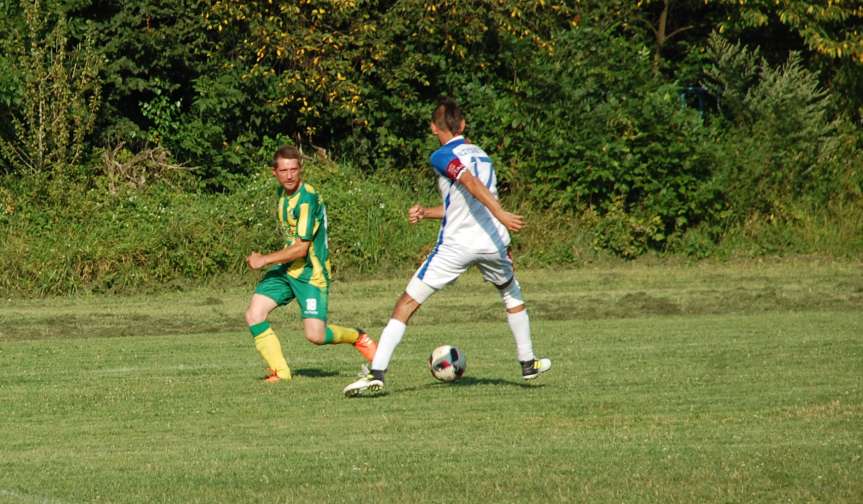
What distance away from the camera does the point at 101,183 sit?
23797 mm

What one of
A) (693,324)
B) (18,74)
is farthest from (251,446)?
(18,74)

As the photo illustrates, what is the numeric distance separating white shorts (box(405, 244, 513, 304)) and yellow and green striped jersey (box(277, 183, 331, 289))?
1.21 m

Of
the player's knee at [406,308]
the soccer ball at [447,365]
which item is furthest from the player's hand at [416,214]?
the soccer ball at [447,365]

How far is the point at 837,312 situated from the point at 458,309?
486 centimetres

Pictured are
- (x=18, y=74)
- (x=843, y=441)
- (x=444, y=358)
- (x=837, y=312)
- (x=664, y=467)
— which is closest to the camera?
(x=664, y=467)

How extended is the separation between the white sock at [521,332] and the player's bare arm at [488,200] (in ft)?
3.59

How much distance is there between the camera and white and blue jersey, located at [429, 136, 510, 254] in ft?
33.4

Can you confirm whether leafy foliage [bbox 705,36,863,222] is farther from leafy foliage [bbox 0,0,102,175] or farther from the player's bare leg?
the player's bare leg

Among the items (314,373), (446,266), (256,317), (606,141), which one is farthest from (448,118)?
(606,141)

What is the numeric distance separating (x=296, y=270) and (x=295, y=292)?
0.65 ft

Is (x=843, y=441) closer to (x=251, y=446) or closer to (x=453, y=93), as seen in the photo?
(x=251, y=446)

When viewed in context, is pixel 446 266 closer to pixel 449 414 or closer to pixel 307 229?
pixel 449 414

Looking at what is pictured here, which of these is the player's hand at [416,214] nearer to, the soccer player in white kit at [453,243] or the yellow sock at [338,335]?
the soccer player in white kit at [453,243]

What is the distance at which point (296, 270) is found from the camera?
11414mm
